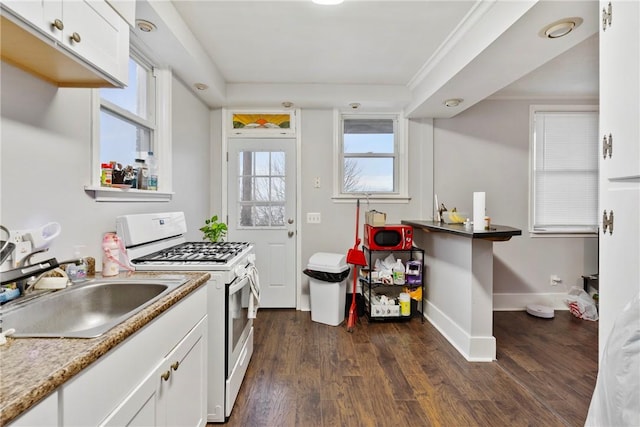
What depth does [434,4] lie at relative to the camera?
197 cm

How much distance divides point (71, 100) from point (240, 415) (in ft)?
6.20

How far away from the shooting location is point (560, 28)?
175 centimetres

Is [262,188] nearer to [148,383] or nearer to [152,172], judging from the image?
[152,172]

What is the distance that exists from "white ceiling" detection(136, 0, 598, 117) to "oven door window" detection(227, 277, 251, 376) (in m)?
1.67

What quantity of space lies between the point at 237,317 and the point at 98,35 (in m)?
1.57

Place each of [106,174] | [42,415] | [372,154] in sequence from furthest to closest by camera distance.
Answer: [372,154]
[106,174]
[42,415]

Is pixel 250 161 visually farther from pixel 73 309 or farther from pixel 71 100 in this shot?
pixel 73 309

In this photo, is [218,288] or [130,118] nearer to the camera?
[218,288]

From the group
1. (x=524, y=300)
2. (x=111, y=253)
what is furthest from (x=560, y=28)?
(x=524, y=300)

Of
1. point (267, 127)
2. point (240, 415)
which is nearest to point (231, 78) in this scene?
point (267, 127)

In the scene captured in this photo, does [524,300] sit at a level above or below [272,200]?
below

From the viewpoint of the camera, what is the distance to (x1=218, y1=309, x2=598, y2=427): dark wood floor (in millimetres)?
1800

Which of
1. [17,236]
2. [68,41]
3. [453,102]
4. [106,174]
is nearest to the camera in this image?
[68,41]

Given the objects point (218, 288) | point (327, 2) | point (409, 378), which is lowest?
point (409, 378)
